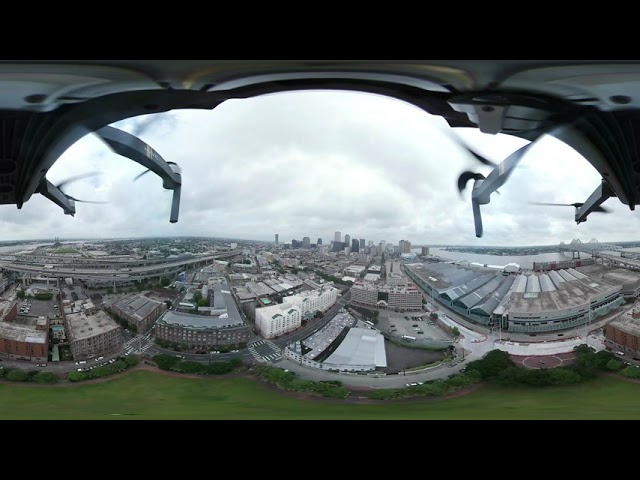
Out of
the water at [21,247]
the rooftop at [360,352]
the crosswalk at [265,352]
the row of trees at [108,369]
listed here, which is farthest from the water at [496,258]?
the water at [21,247]

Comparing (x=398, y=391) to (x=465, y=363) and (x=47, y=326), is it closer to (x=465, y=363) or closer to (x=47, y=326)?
(x=465, y=363)

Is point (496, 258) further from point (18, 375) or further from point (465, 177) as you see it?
point (18, 375)

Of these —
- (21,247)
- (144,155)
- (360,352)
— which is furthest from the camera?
(21,247)

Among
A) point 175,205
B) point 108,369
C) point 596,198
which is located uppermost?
point 596,198

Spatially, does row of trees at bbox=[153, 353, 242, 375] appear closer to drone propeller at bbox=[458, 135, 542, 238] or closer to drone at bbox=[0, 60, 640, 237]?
drone at bbox=[0, 60, 640, 237]

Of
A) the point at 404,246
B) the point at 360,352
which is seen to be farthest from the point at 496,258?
the point at 360,352

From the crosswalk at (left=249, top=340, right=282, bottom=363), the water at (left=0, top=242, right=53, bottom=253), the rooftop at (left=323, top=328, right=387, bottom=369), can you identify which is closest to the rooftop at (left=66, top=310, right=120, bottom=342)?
the water at (left=0, top=242, right=53, bottom=253)
